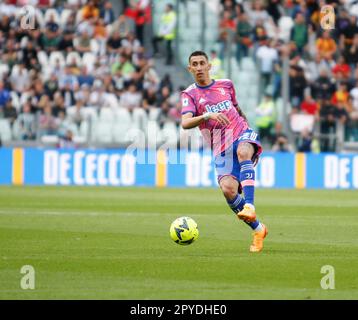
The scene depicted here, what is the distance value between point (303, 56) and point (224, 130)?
66.0 ft

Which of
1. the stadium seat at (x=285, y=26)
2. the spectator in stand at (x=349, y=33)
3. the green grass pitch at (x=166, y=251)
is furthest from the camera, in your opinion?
the stadium seat at (x=285, y=26)

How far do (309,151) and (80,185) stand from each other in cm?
661

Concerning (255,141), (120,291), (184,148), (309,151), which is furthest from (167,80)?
(120,291)

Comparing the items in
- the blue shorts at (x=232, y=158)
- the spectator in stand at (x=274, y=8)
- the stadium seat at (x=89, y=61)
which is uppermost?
the spectator in stand at (x=274, y=8)

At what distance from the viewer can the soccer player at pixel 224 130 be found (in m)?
14.0

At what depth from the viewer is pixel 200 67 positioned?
14008 millimetres

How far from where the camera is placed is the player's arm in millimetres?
13430

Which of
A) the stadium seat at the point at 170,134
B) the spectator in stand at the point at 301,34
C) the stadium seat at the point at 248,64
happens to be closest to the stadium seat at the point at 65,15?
the stadium seat at the point at 170,134

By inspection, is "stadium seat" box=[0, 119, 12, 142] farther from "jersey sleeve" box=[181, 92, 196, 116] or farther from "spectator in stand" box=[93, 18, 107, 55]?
"jersey sleeve" box=[181, 92, 196, 116]

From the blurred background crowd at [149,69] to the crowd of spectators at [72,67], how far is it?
1.2 inches

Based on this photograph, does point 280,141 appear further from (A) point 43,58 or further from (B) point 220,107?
(B) point 220,107

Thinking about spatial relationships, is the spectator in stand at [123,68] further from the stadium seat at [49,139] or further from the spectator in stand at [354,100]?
the spectator in stand at [354,100]

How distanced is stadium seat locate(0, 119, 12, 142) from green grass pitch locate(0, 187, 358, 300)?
7.47 meters

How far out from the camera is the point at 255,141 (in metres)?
14.2
